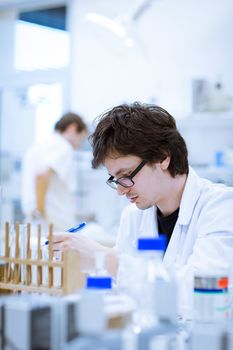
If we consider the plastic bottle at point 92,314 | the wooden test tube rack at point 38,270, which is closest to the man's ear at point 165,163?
the wooden test tube rack at point 38,270

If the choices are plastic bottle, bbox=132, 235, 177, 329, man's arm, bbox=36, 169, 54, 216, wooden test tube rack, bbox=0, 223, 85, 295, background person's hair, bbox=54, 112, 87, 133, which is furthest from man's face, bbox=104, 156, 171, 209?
background person's hair, bbox=54, 112, 87, 133

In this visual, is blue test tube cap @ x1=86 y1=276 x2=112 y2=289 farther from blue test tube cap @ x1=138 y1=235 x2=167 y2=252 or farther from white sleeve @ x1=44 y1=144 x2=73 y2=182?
white sleeve @ x1=44 y1=144 x2=73 y2=182

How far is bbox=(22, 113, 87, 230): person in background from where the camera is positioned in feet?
12.3

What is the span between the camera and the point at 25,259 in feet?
4.11

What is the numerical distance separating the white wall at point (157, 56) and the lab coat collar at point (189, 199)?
2.32 meters

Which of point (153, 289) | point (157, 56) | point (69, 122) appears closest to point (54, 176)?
point (69, 122)

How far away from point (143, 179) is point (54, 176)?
7.20 feet

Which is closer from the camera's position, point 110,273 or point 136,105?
point 110,273

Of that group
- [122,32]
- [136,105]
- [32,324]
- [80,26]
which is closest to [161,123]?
[136,105]

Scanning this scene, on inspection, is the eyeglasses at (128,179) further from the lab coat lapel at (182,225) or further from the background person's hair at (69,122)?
the background person's hair at (69,122)

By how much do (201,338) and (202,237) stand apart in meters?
0.80

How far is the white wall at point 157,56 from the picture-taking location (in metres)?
4.32

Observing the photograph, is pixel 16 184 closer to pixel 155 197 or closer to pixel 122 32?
pixel 122 32

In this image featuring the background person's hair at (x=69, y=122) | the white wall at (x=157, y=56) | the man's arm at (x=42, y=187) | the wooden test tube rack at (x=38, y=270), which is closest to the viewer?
the wooden test tube rack at (x=38, y=270)
